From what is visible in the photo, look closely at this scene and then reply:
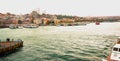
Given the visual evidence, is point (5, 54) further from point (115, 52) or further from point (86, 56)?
point (115, 52)

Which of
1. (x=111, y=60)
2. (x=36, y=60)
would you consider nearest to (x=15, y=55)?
(x=36, y=60)

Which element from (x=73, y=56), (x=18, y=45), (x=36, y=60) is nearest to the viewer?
(x=36, y=60)

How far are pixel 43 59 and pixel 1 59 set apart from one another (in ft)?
27.5

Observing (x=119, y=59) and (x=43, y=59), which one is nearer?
(x=119, y=59)

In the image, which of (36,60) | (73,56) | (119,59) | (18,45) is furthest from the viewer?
(18,45)

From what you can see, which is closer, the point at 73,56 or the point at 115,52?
the point at 115,52

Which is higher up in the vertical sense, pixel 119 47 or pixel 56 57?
pixel 119 47

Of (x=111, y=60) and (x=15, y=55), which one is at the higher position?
(x=111, y=60)

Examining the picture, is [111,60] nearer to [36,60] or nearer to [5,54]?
[36,60]

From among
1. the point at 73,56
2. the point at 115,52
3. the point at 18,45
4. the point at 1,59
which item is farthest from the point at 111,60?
the point at 18,45

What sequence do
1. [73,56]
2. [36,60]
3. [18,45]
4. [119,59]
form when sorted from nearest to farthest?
[119,59] < [36,60] < [73,56] < [18,45]

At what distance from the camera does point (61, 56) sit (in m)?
46.2

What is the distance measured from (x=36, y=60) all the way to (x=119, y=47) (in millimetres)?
18984

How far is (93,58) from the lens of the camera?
43.1 meters
